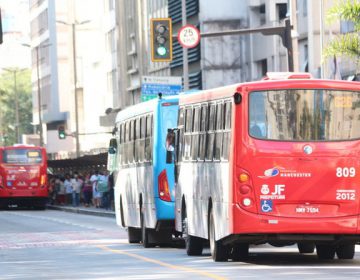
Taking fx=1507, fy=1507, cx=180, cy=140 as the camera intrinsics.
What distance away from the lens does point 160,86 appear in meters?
53.3

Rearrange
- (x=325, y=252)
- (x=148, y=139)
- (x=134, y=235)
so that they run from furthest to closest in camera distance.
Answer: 1. (x=134, y=235)
2. (x=148, y=139)
3. (x=325, y=252)

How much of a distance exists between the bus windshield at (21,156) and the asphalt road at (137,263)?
40.3m

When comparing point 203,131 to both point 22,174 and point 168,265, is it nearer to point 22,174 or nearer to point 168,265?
point 168,265

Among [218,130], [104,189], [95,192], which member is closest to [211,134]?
[218,130]

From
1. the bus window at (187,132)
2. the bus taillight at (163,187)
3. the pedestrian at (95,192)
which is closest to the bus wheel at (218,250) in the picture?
the bus window at (187,132)

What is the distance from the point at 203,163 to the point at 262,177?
2.75m

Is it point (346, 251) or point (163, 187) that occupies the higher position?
point (163, 187)

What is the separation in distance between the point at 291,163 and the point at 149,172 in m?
8.96

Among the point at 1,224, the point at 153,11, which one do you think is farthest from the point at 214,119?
the point at 153,11

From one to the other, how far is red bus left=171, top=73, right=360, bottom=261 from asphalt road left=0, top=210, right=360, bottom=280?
0.58 m

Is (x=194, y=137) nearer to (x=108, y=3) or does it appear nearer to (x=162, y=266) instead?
(x=162, y=266)

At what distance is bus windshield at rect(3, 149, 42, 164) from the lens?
2968 inches

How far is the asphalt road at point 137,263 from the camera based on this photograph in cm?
1958

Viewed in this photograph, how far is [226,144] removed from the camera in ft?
72.4
